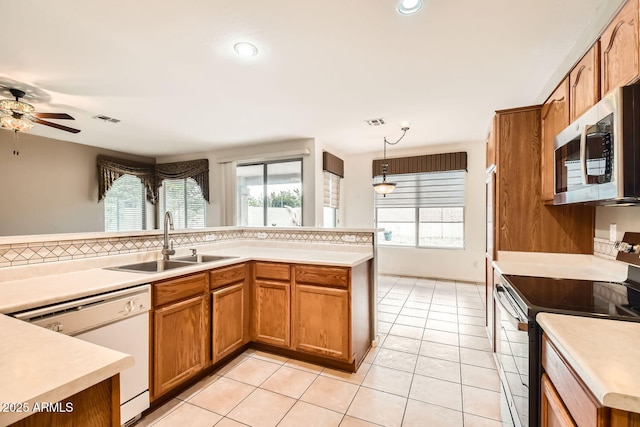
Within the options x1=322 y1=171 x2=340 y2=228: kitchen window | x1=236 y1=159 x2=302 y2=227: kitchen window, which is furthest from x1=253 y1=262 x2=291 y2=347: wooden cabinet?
x1=322 y1=171 x2=340 y2=228: kitchen window

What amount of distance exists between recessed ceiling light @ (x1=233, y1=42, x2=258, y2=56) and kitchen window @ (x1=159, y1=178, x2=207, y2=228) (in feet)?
13.7

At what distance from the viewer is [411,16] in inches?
72.0

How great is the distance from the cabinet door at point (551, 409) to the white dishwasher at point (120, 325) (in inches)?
75.8

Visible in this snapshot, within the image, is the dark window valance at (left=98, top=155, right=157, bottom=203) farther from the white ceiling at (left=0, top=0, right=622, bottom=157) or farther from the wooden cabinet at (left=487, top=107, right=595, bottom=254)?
the wooden cabinet at (left=487, top=107, right=595, bottom=254)

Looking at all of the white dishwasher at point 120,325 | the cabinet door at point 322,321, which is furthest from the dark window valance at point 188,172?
the white dishwasher at point 120,325

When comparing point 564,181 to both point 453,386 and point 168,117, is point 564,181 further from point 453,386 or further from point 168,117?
point 168,117

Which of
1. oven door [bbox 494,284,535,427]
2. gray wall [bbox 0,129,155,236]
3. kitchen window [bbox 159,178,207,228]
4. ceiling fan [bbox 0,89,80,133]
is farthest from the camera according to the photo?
kitchen window [bbox 159,178,207,228]

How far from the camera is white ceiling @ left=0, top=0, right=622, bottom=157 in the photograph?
1.80 metres

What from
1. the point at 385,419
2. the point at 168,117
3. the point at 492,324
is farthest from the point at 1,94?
the point at 492,324

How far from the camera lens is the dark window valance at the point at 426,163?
508 cm

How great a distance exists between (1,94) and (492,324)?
17.9ft

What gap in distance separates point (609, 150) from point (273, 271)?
2.27m

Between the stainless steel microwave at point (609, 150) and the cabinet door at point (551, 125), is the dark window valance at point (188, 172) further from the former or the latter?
the stainless steel microwave at point (609, 150)

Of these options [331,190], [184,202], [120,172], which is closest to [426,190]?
[331,190]
